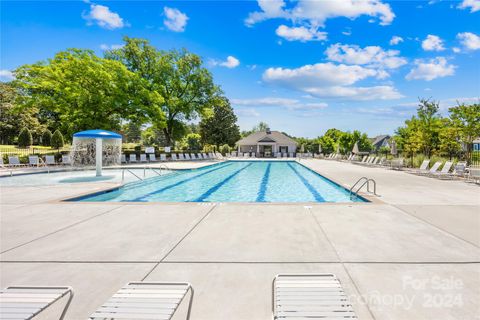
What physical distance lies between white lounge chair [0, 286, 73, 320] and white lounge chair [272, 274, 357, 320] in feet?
5.81

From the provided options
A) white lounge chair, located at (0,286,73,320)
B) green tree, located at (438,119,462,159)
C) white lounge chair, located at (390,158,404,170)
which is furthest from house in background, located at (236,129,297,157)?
white lounge chair, located at (0,286,73,320)

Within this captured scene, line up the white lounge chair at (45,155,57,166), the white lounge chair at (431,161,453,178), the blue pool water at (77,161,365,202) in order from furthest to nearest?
the white lounge chair at (45,155,57,166)
the white lounge chair at (431,161,453,178)
the blue pool water at (77,161,365,202)

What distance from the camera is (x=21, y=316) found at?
5.99 ft

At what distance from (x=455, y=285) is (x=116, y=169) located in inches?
810

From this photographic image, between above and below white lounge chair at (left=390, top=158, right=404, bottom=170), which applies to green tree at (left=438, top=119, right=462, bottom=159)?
above

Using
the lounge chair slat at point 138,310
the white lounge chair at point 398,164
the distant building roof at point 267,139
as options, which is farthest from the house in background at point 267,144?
the lounge chair slat at point 138,310

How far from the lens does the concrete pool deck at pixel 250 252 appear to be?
277 cm

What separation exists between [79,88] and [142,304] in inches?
1208

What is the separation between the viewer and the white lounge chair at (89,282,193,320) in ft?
6.13

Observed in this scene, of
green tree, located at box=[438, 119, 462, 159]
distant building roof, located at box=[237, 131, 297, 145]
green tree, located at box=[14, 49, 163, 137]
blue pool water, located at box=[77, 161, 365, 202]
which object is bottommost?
blue pool water, located at box=[77, 161, 365, 202]

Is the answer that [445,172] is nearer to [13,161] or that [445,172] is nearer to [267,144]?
[13,161]

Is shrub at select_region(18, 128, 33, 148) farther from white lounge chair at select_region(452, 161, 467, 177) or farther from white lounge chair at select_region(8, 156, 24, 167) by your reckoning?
white lounge chair at select_region(452, 161, 467, 177)

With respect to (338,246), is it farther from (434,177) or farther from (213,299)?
(434,177)

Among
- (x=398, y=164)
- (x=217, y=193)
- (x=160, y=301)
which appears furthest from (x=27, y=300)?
(x=398, y=164)
